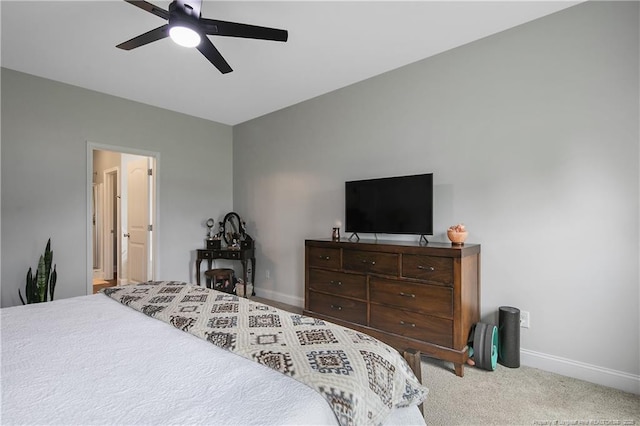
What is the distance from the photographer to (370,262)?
276 cm

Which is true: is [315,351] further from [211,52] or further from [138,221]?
[138,221]

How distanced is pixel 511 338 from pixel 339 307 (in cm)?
139

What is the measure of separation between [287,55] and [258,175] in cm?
202

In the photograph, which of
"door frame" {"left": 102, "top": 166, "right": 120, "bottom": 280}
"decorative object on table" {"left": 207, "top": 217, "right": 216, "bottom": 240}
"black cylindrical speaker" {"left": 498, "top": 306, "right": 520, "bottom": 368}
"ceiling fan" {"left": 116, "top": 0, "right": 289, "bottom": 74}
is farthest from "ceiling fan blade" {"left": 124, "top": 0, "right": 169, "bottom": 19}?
"door frame" {"left": 102, "top": 166, "right": 120, "bottom": 280}

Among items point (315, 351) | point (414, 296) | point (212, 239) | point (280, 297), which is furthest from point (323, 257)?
point (212, 239)

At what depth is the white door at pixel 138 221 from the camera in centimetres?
437

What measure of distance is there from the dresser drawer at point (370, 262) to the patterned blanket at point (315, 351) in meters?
1.26

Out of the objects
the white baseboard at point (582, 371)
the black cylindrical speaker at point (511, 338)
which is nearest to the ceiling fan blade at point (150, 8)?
the black cylindrical speaker at point (511, 338)

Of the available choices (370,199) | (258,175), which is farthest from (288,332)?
(258,175)

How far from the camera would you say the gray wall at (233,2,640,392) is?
2.11m

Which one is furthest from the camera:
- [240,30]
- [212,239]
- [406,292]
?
[212,239]

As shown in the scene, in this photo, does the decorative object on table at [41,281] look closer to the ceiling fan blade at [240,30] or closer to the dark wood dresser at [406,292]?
the dark wood dresser at [406,292]

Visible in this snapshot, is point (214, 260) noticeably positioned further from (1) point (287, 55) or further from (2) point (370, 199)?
(1) point (287, 55)

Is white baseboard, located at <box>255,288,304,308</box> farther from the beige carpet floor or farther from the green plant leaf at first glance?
the green plant leaf
